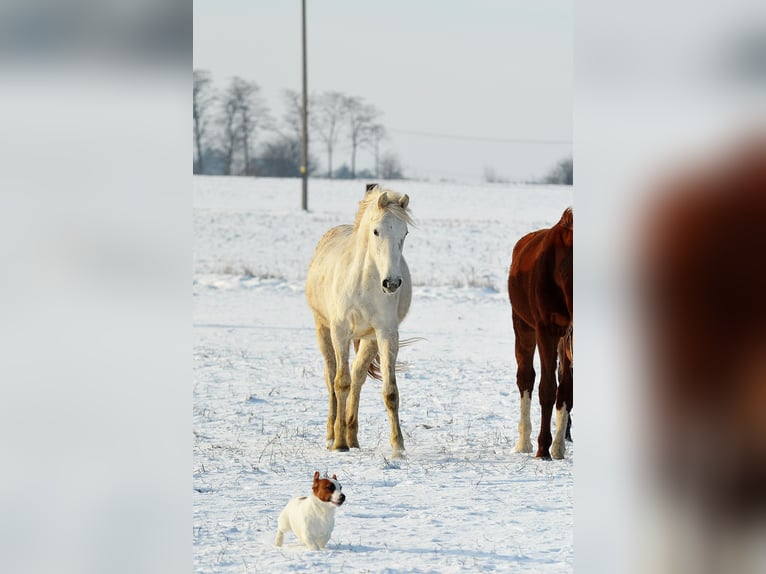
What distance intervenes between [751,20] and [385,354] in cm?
514

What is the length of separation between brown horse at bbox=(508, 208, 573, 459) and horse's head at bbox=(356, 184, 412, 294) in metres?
0.88

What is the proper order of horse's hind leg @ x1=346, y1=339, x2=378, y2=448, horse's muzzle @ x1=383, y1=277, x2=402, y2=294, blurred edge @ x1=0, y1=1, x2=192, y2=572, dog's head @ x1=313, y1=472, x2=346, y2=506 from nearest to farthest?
blurred edge @ x1=0, y1=1, x2=192, y2=572, dog's head @ x1=313, y1=472, x2=346, y2=506, horse's muzzle @ x1=383, y1=277, x2=402, y2=294, horse's hind leg @ x1=346, y1=339, x2=378, y2=448

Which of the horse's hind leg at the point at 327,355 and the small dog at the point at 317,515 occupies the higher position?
the horse's hind leg at the point at 327,355

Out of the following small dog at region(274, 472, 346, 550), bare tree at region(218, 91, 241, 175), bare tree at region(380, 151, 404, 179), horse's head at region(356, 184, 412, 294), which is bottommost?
small dog at region(274, 472, 346, 550)

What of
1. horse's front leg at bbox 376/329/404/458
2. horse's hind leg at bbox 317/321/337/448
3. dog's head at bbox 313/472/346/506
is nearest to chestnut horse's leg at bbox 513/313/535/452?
horse's front leg at bbox 376/329/404/458

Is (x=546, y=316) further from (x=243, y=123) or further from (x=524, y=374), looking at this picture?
(x=243, y=123)

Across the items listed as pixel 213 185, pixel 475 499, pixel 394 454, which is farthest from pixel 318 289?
pixel 213 185

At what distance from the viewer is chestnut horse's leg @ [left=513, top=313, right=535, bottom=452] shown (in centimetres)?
613

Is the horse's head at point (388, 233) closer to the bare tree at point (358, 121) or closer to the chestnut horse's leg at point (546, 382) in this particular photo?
the chestnut horse's leg at point (546, 382)

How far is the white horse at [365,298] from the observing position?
5.76 m

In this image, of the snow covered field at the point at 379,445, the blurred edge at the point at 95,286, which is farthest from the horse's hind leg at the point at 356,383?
the blurred edge at the point at 95,286

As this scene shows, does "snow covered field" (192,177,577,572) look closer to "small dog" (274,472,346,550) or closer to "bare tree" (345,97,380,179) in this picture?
"small dog" (274,472,346,550)

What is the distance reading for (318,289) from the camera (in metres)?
6.68

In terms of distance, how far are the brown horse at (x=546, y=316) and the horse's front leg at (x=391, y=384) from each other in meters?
0.86
